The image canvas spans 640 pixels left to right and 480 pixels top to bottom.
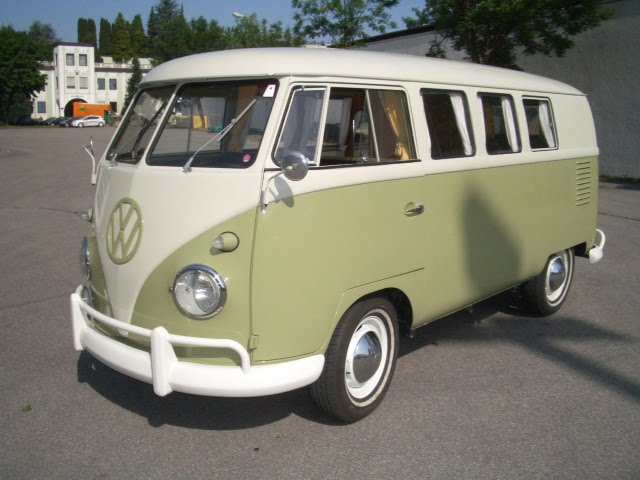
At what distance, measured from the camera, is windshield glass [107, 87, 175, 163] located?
4.04 metres

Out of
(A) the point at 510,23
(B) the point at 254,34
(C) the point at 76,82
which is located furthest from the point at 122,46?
(A) the point at 510,23

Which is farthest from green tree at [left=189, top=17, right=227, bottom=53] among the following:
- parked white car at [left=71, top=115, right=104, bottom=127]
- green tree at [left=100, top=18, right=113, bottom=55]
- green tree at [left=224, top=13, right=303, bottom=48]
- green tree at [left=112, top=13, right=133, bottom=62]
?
green tree at [left=100, top=18, right=113, bottom=55]

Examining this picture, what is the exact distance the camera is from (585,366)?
482 cm

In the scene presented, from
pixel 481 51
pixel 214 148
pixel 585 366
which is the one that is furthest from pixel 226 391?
pixel 481 51

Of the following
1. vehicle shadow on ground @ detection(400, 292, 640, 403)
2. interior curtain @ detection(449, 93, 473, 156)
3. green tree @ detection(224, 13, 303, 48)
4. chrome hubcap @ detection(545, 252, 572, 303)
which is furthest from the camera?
green tree @ detection(224, 13, 303, 48)

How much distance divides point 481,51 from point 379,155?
14.8 m

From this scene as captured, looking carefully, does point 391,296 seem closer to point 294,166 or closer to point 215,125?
point 294,166

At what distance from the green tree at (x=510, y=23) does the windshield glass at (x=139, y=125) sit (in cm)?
1303

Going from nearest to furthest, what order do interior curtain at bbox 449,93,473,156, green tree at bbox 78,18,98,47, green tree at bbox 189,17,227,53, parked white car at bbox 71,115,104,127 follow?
interior curtain at bbox 449,93,473,156 → green tree at bbox 189,17,227,53 → parked white car at bbox 71,115,104,127 → green tree at bbox 78,18,98,47

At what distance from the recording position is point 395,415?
13.1 feet

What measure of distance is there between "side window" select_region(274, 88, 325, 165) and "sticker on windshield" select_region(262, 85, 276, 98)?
11 cm

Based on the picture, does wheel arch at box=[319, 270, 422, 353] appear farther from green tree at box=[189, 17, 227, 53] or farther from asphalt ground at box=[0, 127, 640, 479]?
green tree at box=[189, 17, 227, 53]

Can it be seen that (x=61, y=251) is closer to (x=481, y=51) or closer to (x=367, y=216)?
(x=367, y=216)

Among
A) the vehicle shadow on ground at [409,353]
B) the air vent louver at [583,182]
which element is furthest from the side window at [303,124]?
the air vent louver at [583,182]
